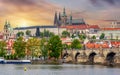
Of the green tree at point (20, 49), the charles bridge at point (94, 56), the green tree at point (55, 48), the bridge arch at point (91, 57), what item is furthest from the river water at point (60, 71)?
the green tree at point (20, 49)

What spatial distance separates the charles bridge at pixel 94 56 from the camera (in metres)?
101

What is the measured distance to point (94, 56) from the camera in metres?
105

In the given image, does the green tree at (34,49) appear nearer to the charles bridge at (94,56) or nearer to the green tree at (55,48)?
the charles bridge at (94,56)

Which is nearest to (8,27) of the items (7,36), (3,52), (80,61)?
(7,36)

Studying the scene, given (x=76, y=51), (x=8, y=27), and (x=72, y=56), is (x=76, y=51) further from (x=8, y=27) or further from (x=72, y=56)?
(x=8, y=27)

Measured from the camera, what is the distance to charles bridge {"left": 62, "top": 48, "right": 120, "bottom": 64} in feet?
331

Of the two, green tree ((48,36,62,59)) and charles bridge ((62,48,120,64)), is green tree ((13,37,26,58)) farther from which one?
charles bridge ((62,48,120,64))

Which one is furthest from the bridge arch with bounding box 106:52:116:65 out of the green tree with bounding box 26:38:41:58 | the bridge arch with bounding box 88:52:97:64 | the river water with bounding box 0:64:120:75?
the river water with bounding box 0:64:120:75

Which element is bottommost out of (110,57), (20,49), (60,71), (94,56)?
(60,71)

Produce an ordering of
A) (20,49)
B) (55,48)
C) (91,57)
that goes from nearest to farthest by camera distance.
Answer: (55,48) < (91,57) < (20,49)

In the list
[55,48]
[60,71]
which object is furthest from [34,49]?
[60,71]

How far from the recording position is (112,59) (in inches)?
4058

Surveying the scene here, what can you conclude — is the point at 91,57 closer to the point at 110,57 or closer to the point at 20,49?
the point at 110,57

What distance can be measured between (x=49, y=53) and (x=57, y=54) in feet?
8.84
